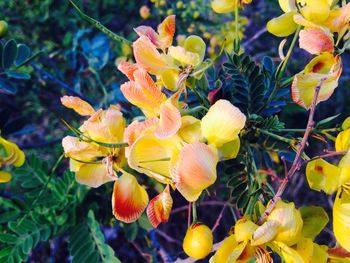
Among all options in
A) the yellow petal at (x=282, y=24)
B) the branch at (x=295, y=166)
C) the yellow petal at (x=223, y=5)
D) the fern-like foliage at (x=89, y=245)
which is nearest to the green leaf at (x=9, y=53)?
the fern-like foliage at (x=89, y=245)

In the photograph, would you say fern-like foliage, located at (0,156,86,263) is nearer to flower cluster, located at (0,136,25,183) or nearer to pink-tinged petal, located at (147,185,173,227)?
flower cluster, located at (0,136,25,183)

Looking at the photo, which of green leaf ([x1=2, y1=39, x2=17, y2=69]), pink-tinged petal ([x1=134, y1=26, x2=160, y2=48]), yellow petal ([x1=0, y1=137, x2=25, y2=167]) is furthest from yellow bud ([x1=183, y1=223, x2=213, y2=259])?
green leaf ([x1=2, y1=39, x2=17, y2=69])

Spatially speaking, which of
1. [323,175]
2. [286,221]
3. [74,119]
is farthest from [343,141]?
[74,119]

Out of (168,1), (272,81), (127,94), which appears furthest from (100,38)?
(127,94)

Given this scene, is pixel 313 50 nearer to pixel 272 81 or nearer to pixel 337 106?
pixel 272 81

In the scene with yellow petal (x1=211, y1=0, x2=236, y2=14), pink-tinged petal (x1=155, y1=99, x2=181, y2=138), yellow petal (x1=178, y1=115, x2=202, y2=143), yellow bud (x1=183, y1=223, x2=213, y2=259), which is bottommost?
yellow bud (x1=183, y1=223, x2=213, y2=259)

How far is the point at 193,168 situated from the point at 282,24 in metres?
0.30

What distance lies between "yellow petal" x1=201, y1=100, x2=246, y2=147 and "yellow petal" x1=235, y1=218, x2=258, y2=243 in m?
0.11

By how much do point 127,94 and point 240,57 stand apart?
0.25m

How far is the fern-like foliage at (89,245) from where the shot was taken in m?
1.06

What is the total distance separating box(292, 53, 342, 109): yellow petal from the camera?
0.74 m

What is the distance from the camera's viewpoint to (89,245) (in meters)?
1.11

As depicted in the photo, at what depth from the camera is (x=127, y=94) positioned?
71 centimetres

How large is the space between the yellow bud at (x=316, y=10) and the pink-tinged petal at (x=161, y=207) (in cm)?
32
